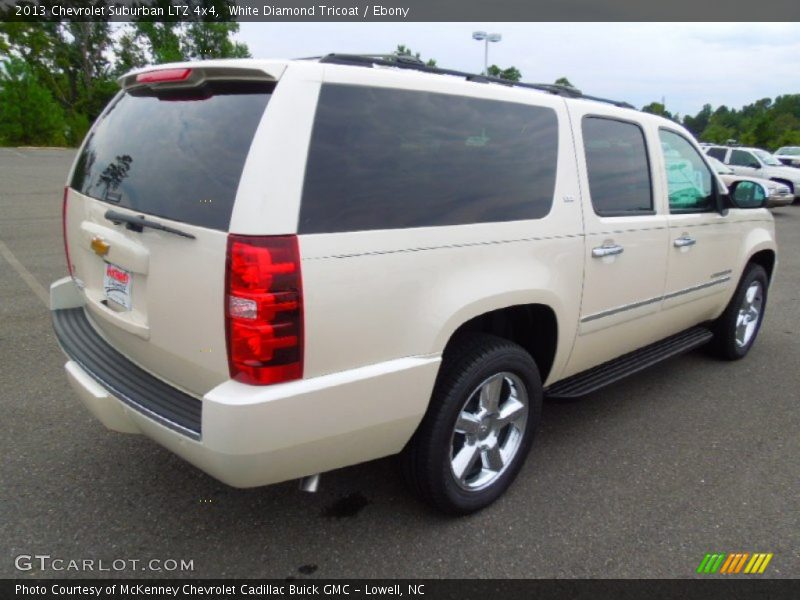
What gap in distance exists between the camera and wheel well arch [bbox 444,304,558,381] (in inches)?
112

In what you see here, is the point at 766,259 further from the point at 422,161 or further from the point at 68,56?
the point at 68,56

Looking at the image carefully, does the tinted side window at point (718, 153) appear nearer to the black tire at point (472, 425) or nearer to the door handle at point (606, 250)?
the door handle at point (606, 250)

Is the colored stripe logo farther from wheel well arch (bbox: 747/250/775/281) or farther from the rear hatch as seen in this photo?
wheel well arch (bbox: 747/250/775/281)

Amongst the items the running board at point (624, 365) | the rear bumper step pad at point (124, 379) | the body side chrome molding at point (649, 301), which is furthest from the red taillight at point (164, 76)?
the running board at point (624, 365)

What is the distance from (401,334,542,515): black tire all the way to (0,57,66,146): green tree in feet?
116

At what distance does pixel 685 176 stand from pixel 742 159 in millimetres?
16247

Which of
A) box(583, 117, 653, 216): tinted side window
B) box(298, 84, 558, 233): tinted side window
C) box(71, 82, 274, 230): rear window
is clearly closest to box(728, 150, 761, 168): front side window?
box(583, 117, 653, 216): tinted side window

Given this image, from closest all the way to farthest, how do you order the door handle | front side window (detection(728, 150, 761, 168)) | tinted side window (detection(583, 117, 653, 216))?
the door handle, tinted side window (detection(583, 117, 653, 216)), front side window (detection(728, 150, 761, 168))

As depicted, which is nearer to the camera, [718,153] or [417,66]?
[417,66]

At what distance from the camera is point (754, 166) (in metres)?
17.2

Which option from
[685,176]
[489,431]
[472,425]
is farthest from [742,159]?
[472,425]

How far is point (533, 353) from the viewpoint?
304 cm

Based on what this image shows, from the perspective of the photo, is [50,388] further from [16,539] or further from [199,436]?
[199,436]

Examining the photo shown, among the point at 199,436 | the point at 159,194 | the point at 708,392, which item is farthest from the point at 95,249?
the point at 708,392
